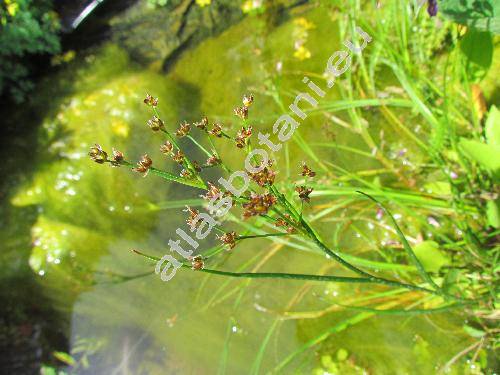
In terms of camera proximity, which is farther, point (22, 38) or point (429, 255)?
point (22, 38)

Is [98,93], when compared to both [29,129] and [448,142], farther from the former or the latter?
[448,142]

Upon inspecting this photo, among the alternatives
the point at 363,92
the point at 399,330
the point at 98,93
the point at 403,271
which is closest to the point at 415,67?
the point at 363,92

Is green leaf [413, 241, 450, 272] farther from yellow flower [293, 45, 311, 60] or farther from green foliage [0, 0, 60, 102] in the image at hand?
green foliage [0, 0, 60, 102]

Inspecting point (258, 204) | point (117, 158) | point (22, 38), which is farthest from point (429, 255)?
point (22, 38)

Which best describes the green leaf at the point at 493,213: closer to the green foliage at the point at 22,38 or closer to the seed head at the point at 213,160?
the seed head at the point at 213,160

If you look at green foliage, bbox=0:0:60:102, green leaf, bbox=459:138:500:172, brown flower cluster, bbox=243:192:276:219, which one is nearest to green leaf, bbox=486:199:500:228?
green leaf, bbox=459:138:500:172

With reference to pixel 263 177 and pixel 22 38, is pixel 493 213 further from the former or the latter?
pixel 22 38
